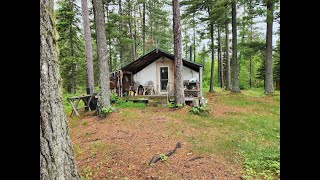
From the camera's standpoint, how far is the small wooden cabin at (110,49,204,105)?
14370 millimetres

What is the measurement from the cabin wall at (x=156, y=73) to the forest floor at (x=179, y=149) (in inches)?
237

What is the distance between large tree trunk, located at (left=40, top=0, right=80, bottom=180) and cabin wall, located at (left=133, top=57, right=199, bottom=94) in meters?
12.6

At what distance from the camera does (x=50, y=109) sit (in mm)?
1900

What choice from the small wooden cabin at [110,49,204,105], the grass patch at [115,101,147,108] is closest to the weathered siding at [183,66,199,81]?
the small wooden cabin at [110,49,204,105]

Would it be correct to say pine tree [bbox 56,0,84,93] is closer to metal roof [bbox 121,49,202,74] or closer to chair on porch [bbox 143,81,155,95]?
metal roof [bbox 121,49,202,74]

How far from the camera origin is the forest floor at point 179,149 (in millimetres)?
3865

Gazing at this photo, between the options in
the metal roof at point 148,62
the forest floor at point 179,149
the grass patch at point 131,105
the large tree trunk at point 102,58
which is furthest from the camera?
the metal roof at point 148,62

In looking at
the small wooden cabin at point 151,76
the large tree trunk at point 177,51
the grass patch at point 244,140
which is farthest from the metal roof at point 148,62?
the grass patch at point 244,140

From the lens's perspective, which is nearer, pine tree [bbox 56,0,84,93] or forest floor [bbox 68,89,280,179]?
forest floor [bbox 68,89,280,179]

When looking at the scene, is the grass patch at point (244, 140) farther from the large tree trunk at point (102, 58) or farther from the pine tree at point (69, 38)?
the pine tree at point (69, 38)

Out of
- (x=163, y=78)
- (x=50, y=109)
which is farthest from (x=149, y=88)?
(x=50, y=109)

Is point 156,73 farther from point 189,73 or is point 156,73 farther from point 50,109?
point 50,109

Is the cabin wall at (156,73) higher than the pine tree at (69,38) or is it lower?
lower

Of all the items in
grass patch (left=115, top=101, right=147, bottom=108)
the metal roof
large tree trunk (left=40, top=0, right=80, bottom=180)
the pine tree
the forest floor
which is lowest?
the forest floor
